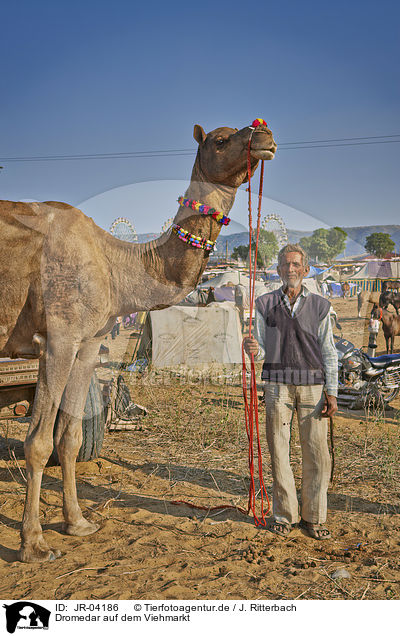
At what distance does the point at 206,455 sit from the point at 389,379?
4.54m

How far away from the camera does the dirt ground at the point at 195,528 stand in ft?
11.5

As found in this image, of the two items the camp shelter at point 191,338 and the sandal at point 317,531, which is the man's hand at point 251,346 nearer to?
the sandal at point 317,531

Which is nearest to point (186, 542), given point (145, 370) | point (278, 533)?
point (278, 533)

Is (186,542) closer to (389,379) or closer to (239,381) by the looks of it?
(389,379)

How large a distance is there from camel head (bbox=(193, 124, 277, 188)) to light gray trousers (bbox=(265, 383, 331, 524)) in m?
1.81

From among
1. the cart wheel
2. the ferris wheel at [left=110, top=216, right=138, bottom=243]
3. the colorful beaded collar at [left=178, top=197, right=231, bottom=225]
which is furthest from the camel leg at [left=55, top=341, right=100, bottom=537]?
the colorful beaded collar at [left=178, top=197, right=231, bottom=225]

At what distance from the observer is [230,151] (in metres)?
3.77

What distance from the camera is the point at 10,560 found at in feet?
12.9

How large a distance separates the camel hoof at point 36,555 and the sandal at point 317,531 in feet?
6.81

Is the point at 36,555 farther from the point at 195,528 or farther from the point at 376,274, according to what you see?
the point at 376,274
